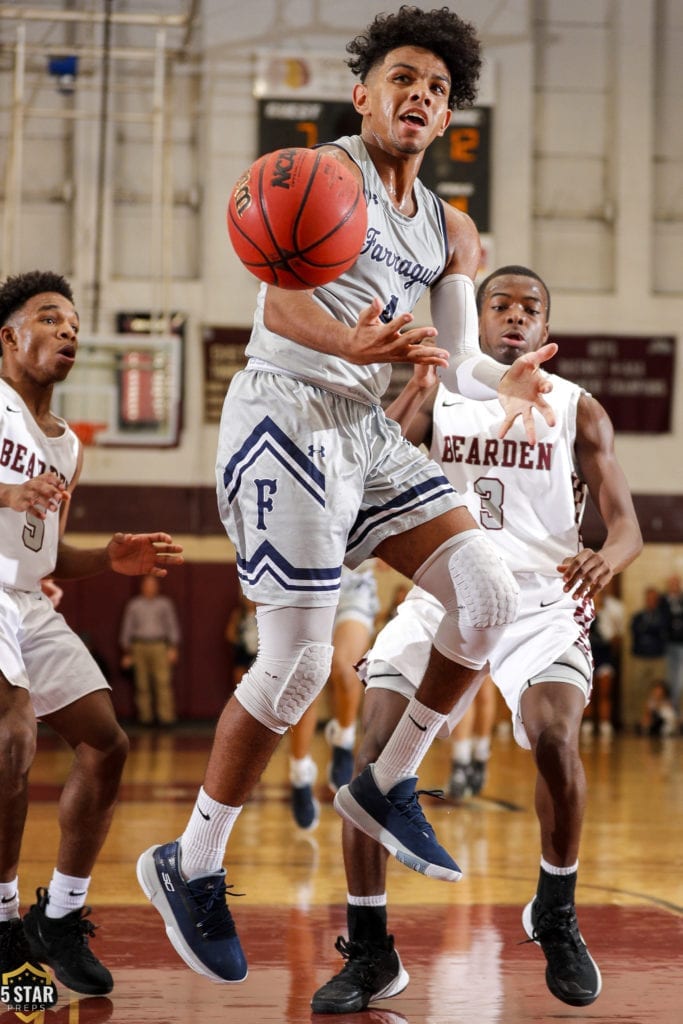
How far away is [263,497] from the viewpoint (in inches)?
132

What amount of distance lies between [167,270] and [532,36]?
5.13m

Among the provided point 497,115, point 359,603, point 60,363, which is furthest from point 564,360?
point 60,363

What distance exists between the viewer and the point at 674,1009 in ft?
11.7

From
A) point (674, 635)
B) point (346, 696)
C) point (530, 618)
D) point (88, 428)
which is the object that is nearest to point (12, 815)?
point (530, 618)

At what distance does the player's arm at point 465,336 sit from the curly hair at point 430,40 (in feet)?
1.24

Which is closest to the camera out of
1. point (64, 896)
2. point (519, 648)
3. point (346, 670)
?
point (64, 896)

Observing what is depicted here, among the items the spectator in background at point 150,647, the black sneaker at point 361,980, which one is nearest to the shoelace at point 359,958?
the black sneaker at point 361,980

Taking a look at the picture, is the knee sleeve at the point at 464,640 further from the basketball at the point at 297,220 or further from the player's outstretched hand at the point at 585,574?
the basketball at the point at 297,220

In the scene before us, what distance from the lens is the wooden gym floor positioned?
3.62 metres

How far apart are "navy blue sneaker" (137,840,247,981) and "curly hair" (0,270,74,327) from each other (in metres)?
1.96

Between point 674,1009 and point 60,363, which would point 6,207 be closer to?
point 60,363

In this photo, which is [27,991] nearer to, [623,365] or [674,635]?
[674,635]

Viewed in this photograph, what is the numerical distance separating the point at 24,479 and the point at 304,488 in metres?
1.23

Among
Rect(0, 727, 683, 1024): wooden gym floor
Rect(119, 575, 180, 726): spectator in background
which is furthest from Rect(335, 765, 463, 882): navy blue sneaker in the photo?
Rect(119, 575, 180, 726): spectator in background
